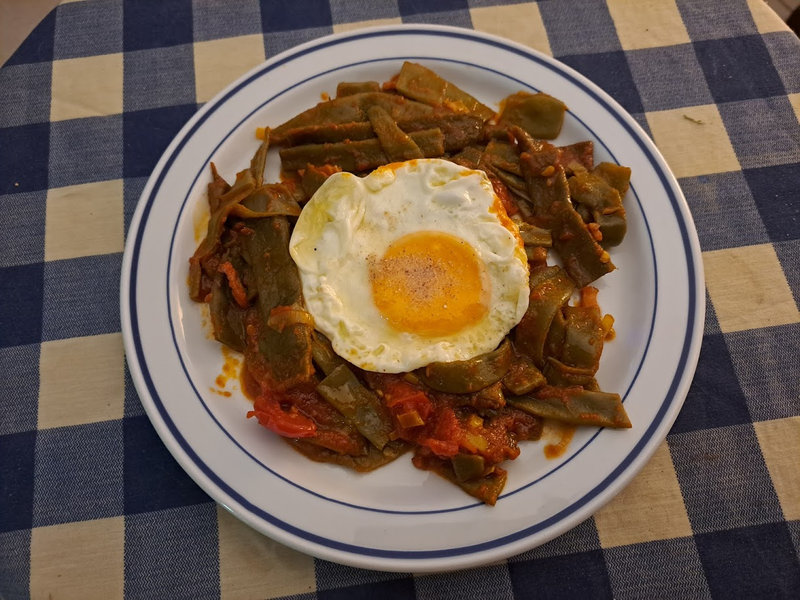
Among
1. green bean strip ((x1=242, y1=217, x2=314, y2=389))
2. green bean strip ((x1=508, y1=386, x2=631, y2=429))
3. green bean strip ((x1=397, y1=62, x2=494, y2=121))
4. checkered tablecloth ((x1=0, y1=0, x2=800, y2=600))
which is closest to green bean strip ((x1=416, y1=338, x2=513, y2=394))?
green bean strip ((x1=508, y1=386, x2=631, y2=429))

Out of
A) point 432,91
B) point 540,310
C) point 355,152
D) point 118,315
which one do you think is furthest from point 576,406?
point 118,315

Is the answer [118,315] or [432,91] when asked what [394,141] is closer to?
[432,91]

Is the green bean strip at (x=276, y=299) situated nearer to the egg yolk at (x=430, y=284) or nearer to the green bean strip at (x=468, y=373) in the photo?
the egg yolk at (x=430, y=284)

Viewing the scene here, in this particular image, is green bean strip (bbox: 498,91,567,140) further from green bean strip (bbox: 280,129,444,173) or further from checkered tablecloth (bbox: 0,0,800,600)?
checkered tablecloth (bbox: 0,0,800,600)

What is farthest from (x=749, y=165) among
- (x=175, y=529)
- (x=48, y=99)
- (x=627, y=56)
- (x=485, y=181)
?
(x=48, y=99)

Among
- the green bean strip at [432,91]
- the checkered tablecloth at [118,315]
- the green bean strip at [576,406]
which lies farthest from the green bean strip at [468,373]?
the green bean strip at [432,91]

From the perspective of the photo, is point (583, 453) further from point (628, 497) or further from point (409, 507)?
point (409, 507)
